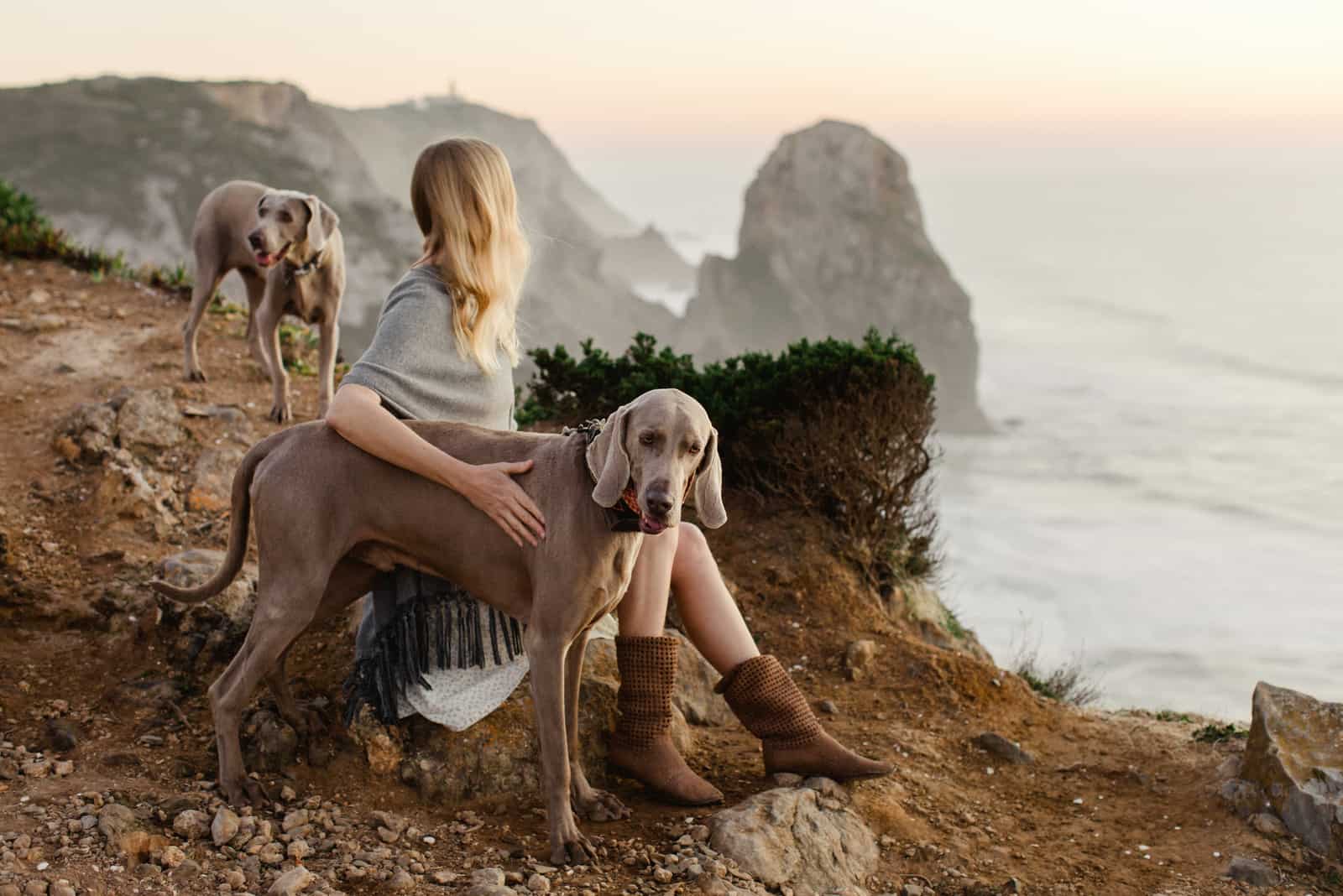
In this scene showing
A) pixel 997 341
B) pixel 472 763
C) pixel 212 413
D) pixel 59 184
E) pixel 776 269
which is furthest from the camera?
pixel 776 269

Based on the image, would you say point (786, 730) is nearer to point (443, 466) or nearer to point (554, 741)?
point (554, 741)

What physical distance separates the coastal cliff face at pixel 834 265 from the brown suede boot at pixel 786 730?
272 feet

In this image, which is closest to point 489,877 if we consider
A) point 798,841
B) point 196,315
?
point 798,841

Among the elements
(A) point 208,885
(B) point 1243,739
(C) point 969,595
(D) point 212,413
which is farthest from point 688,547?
(C) point 969,595

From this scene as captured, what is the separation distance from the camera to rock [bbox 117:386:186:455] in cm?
665

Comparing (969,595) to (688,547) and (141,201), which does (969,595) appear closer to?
(688,547)

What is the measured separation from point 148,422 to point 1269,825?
619cm

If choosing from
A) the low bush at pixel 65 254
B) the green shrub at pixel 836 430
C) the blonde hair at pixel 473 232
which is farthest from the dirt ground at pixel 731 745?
the low bush at pixel 65 254

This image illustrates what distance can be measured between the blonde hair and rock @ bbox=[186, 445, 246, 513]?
2.84 m

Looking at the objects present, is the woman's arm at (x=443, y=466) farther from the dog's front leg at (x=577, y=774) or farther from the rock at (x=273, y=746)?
the rock at (x=273, y=746)

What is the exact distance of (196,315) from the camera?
7648 millimetres

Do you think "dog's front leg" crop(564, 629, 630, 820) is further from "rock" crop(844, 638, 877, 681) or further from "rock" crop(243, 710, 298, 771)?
"rock" crop(844, 638, 877, 681)

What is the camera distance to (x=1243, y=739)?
5.32 metres

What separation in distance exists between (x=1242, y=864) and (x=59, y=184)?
8174 cm
